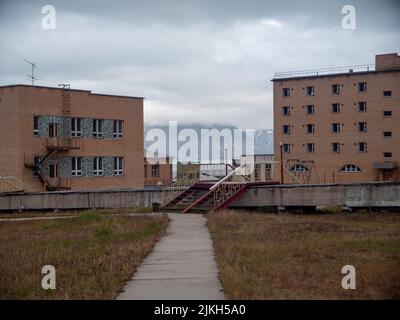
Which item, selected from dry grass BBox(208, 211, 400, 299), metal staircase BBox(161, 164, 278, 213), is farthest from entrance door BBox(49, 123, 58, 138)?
dry grass BBox(208, 211, 400, 299)

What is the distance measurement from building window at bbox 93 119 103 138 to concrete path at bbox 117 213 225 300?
31.9 meters

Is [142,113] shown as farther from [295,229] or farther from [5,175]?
[295,229]

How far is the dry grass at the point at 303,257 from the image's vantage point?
10.1 metres

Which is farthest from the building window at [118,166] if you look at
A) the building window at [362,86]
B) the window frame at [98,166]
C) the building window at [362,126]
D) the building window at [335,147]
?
the building window at [362,86]

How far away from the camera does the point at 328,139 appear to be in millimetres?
69188

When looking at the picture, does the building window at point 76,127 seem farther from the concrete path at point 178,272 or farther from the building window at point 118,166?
the concrete path at point 178,272

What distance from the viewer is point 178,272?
472 inches

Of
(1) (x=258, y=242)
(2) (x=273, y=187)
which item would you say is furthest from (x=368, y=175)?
(1) (x=258, y=242)

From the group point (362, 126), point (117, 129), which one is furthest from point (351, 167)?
point (117, 129)

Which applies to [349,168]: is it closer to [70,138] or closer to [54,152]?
[70,138]

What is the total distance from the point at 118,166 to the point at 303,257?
126ft

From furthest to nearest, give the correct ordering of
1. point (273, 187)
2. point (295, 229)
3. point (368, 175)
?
point (368, 175)
point (273, 187)
point (295, 229)

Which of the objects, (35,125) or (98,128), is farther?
(98,128)
